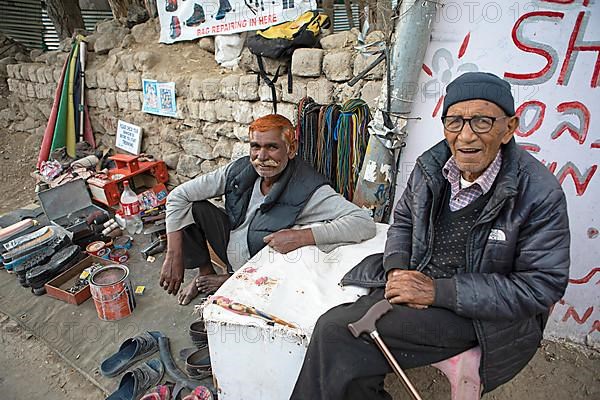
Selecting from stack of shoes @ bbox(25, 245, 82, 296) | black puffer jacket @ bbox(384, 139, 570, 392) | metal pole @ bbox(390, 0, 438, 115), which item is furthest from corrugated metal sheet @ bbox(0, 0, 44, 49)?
black puffer jacket @ bbox(384, 139, 570, 392)

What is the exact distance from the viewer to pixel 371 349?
4.71 feet

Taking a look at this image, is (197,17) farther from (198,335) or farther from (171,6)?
(198,335)

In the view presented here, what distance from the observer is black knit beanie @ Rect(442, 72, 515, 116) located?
1.36 metres

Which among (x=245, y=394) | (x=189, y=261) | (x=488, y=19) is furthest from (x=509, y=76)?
(x=189, y=261)

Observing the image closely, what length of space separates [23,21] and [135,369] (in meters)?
8.72

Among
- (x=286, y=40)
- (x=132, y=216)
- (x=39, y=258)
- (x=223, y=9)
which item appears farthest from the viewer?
(x=132, y=216)

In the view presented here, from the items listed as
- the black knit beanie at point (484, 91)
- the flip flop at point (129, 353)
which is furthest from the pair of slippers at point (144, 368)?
the black knit beanie at point (484, 91)

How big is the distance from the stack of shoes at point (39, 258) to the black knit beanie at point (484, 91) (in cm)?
332

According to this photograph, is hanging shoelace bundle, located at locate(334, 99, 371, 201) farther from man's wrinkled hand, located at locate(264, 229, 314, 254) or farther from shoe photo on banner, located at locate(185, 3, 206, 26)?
shoe photo on banner, located at locate(185, 3, 206, 26)

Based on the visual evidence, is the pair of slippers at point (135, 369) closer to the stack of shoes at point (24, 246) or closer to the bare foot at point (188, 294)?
the bare foot at point (188, 294)

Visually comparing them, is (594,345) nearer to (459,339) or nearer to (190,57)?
(459,339)

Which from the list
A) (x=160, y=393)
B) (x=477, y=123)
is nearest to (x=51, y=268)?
(x=160, y=393)

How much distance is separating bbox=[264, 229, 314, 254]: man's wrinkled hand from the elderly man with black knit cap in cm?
55

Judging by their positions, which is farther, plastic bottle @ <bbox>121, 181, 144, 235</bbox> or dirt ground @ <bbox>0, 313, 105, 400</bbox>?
plastic bottle @ <bbox>121, 181, 144, 235</bbox>
